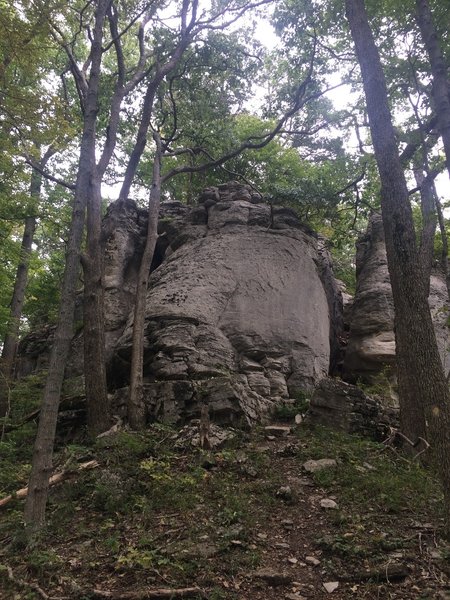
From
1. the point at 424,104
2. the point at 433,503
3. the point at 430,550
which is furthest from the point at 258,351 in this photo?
the point at 424,104

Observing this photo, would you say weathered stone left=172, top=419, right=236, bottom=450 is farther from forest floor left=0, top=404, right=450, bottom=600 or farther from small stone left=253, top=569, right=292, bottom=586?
small stone left=253, top=569, right=292, bottom=586

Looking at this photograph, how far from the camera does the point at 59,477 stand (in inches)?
263

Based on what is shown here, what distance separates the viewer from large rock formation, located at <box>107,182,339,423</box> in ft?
30.5

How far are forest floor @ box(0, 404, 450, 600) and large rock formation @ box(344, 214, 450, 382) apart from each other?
195 inches

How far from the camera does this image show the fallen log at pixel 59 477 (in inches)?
249

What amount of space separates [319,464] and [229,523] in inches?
85.4

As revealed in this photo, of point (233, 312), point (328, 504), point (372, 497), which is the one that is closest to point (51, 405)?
point (328, 504)

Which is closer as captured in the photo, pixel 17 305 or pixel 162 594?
pixel 162 594

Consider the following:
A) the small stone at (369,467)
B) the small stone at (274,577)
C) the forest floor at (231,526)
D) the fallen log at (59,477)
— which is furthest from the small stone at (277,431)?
the small stone at (274,577)

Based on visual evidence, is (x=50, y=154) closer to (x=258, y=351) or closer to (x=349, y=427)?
(x=258, y=351)

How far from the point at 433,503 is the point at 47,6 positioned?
12087mm

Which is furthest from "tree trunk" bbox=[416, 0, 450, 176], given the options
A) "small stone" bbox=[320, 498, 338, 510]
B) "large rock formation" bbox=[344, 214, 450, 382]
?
"large rock formation" bbox=[344, 214, 450, 382]

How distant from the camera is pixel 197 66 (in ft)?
45.1

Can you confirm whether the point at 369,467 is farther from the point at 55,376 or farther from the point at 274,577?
the point at 55,376
